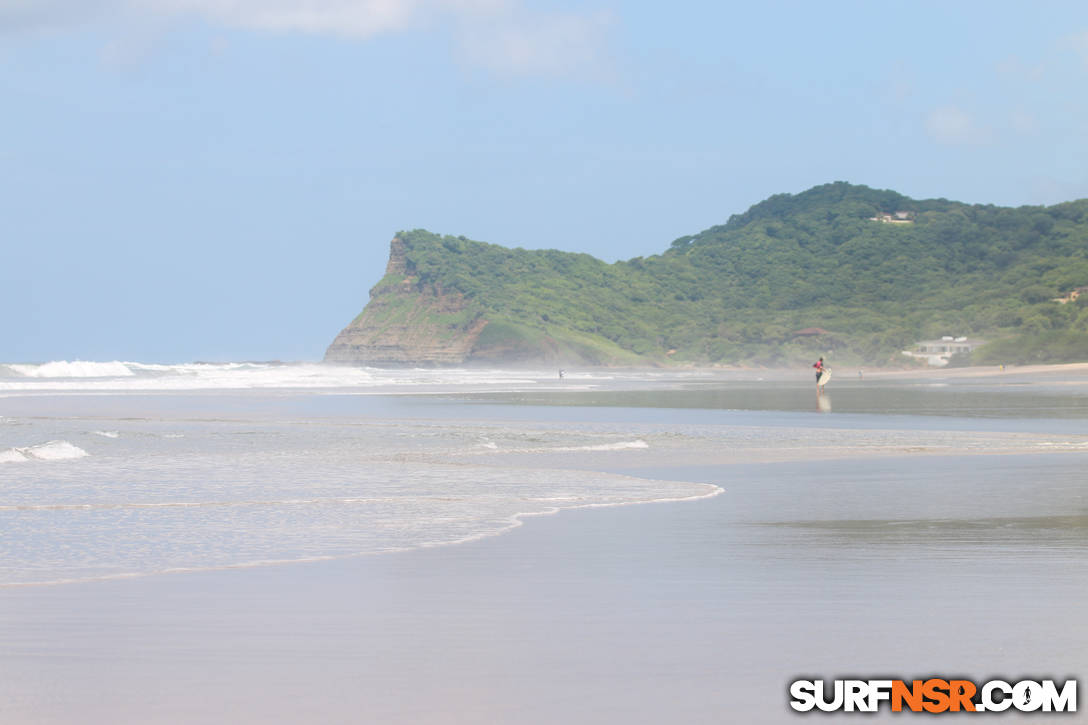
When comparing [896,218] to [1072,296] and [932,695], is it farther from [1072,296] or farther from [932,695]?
[932,695]

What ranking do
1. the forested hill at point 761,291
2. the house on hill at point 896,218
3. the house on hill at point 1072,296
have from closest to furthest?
the house on hill at point 1072,296, the forested hill at point 761,291, the house on hill at point 896,218

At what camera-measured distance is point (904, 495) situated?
1112cm

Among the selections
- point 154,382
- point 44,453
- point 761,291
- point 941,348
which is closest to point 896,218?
point 761,291

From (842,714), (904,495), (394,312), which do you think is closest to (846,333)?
(394,312)

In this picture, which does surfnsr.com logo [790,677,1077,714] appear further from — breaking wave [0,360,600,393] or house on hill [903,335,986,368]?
house on hill [903,335,986,368]

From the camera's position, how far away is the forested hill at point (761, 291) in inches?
4441

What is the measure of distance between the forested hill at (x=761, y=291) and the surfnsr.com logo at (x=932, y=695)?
99.4 m

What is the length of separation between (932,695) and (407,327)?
135 meters

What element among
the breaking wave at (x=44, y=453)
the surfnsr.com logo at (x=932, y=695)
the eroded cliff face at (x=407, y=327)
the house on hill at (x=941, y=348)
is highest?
the eroded cliff face at (x=407, y=327)

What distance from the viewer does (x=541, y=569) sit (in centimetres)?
720

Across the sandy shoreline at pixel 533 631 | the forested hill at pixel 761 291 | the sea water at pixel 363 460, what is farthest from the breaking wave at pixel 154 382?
the forested hill at pixel 761 291

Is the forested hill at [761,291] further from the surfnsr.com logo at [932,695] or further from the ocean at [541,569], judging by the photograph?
the surfnsr.com logo at [932,695]

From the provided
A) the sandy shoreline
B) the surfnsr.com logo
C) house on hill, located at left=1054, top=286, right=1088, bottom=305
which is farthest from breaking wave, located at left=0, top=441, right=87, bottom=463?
house on hill, located at left=1054, top=286, right=1088, bottom=305

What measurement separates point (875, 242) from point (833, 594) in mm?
148909
